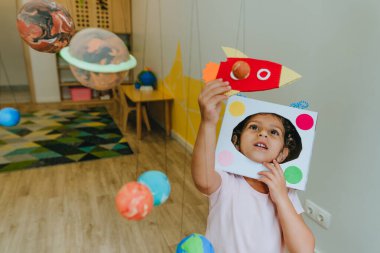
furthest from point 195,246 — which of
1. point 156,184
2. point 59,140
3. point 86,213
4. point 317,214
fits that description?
point 59,140

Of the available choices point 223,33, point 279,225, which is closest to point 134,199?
point 279,225

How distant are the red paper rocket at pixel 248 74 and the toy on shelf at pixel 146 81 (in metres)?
2.13

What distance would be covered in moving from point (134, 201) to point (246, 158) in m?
A: 0.27

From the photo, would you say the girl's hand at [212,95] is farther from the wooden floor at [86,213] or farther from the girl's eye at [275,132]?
the wooden floor at [86,213]

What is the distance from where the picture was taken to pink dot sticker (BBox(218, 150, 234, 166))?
48cm

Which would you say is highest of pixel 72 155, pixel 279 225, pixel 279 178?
pixel 279 178

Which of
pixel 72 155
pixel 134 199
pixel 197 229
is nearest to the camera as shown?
pixel 134 199

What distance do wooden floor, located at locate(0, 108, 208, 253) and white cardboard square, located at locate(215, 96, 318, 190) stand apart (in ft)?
1.71

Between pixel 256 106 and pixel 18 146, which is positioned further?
pixel 18 146

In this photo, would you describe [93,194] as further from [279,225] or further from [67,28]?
[67,28]

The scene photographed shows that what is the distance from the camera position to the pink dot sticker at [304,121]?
471 millimetres

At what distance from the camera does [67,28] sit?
34 cm

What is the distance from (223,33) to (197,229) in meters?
1.09

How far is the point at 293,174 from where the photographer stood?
48 centimetres
